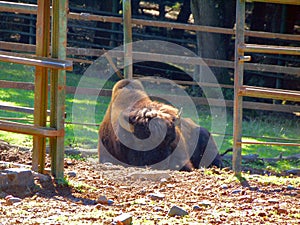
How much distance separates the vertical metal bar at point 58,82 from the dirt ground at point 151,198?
0.21m

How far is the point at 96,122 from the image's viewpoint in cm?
1173

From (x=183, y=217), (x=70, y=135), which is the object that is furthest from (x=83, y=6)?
(x=183, y=217)

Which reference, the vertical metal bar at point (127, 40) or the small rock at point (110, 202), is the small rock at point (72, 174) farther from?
the vertical metal bar at point (127, 40)

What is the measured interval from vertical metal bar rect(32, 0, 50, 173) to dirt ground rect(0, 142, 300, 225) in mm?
330

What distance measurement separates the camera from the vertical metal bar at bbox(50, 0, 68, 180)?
574cm

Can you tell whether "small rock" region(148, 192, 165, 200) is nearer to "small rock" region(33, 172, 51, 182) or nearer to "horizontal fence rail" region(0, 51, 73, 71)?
"small rock" region(33, 172, 51, 182)

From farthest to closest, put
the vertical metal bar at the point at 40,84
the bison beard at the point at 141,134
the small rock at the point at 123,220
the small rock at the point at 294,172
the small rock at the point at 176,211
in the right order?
the small rock at the point at 294,172, the bison beard at the point at 141,134, the vertical metal bar at the point at 40,84, the small rock at the point at 176,211, the small rock at the point at 123,220

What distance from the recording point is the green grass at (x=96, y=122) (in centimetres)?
982

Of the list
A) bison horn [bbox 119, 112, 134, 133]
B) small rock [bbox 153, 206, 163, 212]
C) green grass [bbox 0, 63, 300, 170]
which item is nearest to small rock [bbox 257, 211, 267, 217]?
small rock [bbox 153, 206, 163, 212]

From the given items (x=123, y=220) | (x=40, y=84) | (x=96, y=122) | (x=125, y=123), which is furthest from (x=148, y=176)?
(x=96, y=122)

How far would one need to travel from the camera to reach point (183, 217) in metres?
→ 4.64

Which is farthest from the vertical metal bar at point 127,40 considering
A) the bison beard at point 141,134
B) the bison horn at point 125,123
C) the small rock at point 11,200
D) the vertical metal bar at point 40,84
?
the small rock at point 11,200

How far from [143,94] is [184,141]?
0.88m

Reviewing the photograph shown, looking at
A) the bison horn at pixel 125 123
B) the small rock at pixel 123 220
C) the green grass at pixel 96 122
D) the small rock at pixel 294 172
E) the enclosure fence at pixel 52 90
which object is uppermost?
the enclosure fence at pixel 52 90
